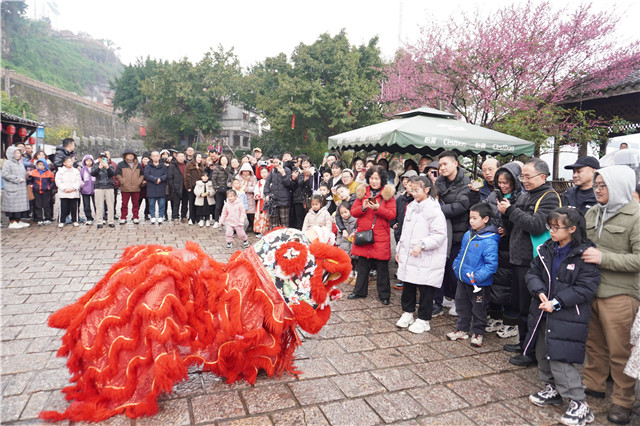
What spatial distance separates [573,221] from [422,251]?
1579 mm

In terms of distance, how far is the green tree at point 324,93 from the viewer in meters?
25.9

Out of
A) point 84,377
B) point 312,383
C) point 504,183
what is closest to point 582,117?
point 504,183

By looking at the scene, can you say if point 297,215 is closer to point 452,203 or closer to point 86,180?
point 452,203

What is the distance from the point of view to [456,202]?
4.59m

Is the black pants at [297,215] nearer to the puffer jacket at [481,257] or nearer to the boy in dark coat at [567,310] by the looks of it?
the puffer jacket at [481,257]

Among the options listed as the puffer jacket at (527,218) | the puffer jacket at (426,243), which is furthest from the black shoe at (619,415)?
the puffer jacket at (426,243)

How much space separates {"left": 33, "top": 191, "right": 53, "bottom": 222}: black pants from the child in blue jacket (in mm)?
9730

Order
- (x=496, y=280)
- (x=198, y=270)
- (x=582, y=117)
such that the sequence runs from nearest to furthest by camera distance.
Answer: (x=198, y=270) < (x=496, y=280) < (x=582, y=117)

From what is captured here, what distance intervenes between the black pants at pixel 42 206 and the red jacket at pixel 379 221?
828 centimetres

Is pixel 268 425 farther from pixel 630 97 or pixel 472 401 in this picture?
pixel 630 97

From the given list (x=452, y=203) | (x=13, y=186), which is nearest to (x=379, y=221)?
(x=452, y=203)

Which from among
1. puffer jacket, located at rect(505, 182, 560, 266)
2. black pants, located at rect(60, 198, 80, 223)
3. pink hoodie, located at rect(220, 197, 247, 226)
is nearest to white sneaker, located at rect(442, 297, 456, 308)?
puffer jacket, located at rect(505, 182, 560, 266)

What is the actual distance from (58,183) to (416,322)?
876cm

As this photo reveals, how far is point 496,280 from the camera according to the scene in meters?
4.09
